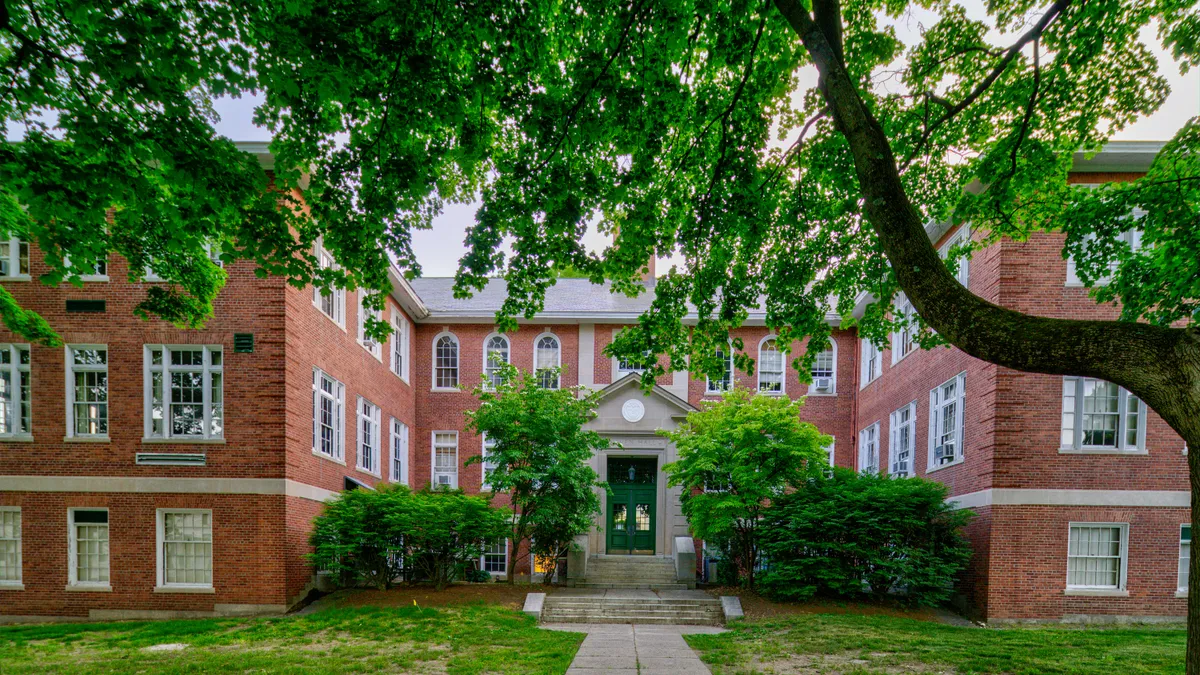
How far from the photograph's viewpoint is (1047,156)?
965 centimetres

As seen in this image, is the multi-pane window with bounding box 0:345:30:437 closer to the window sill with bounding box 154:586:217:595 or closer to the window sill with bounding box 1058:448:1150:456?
the window sill with bounding box 154:586:217:595

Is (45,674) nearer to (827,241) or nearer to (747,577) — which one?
(827,241)

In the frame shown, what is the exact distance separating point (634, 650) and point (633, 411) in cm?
1109

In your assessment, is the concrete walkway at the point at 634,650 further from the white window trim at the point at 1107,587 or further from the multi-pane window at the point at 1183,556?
the multi-pane window at the point at 1183,556

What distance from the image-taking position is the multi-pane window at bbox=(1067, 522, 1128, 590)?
14492mm

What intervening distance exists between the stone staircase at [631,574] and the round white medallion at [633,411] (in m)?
4.01

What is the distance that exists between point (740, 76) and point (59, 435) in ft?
50.5

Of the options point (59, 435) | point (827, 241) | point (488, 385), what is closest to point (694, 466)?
point (488, 385)

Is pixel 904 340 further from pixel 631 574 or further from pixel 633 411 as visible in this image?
pixel 631 574

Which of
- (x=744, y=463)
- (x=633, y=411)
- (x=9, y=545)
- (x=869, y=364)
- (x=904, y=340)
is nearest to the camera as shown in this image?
(x=9, y=545)

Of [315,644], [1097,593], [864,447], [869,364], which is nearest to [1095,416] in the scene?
[1097,593]

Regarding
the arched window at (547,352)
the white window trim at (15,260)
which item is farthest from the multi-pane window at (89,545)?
the arched window at (547,352)

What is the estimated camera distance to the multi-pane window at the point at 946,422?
16.7 m

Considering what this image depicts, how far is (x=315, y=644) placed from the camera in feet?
37.0
